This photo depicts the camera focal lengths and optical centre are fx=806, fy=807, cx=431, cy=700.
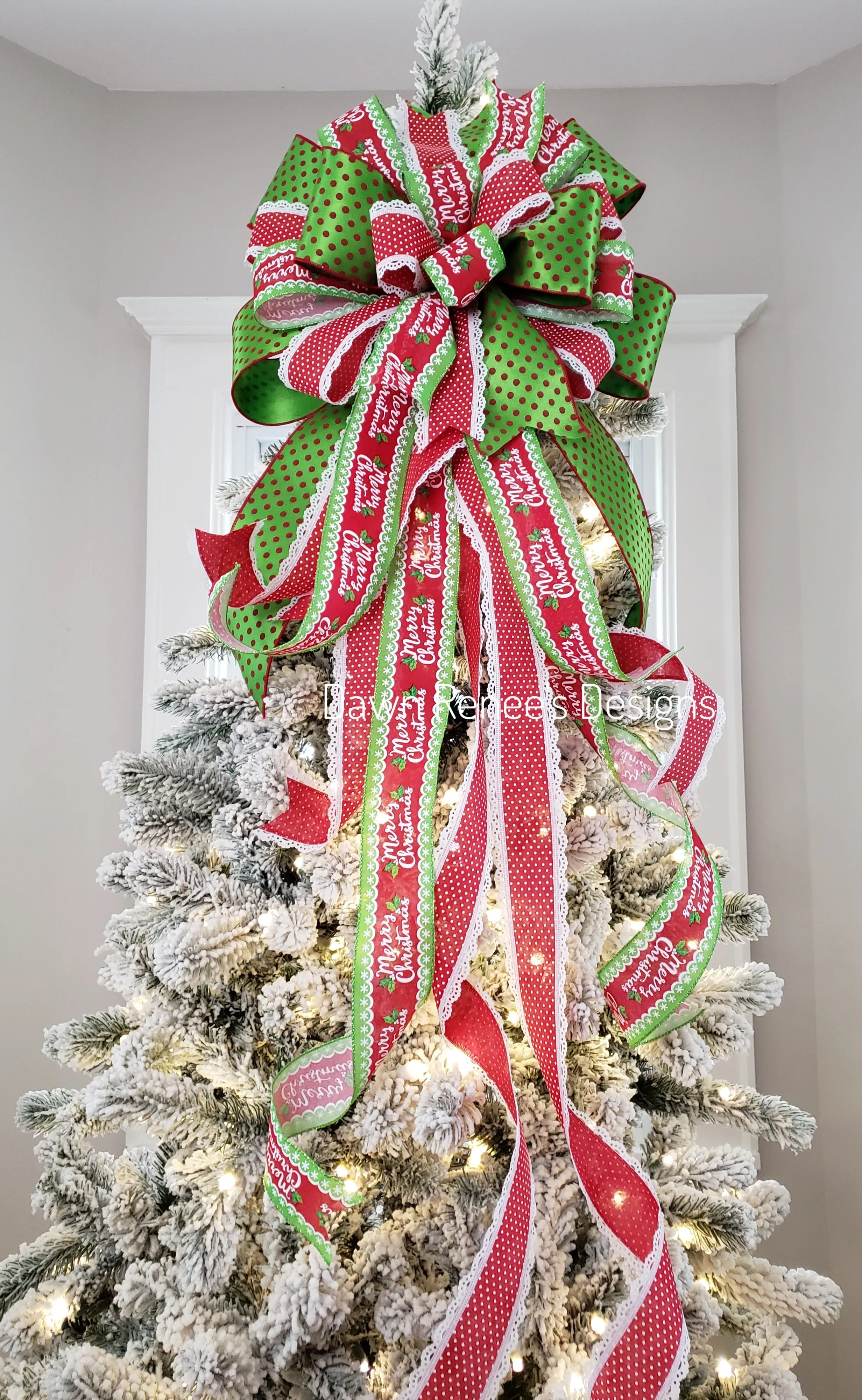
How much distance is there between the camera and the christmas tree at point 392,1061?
0.55 m

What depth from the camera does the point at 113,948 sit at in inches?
28.4

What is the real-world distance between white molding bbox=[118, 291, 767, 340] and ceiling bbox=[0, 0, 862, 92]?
0.37 m

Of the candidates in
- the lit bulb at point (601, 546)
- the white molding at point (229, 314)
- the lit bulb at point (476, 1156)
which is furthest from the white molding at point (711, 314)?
the lit bulb at point (476, 1156)

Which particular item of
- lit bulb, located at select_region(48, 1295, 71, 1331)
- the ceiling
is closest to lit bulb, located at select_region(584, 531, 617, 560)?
lit bulb, located at select_region(48, 1295, 71, 1331)

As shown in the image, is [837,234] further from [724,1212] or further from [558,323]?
[724,1212]

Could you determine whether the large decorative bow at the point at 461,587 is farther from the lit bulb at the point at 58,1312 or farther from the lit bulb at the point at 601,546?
the lit bulb at the point at 58,1312

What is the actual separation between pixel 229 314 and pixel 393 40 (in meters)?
0.49

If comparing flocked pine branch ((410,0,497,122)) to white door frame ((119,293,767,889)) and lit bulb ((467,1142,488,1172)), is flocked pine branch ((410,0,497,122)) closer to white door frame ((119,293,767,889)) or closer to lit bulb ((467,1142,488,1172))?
white door frame ((119,293,767,889))

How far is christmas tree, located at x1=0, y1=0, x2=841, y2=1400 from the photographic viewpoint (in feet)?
1.80

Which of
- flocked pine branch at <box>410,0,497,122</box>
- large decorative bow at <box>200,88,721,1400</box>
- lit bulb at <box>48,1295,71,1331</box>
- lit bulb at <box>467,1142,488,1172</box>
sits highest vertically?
flocked pine branch at <box>410,0,497,122</box>

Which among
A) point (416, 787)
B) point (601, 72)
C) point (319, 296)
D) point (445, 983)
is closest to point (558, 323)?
point (319, 296)

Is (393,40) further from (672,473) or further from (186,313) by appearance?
(672,473)

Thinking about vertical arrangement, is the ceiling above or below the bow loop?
above

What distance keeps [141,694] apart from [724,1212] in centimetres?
110
